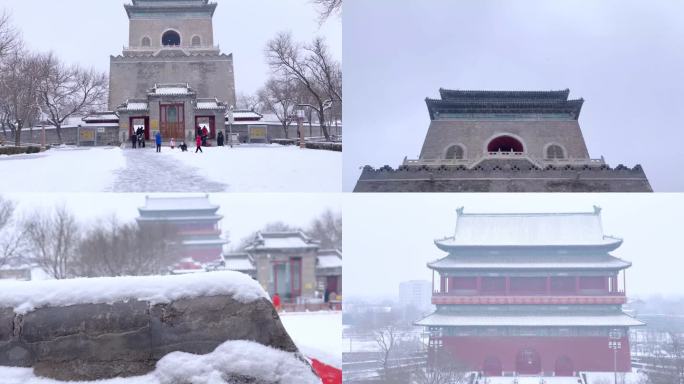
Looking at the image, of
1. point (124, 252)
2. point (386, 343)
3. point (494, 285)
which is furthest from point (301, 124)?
point (124, 252)

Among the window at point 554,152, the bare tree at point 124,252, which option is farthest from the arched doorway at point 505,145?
the bare tree at point 124,252

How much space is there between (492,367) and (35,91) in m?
8.05

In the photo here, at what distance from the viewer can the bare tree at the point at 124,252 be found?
15.9 m

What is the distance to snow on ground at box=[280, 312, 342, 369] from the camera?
9.70m

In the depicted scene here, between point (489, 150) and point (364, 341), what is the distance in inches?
141

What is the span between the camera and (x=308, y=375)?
266 centimetres

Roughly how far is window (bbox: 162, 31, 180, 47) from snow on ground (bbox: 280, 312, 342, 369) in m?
3.82

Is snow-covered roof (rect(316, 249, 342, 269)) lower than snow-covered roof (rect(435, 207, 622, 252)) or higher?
lower

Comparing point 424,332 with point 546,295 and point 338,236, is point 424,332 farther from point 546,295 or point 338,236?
point 338,236

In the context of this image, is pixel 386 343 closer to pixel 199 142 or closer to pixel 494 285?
pixel 494 285

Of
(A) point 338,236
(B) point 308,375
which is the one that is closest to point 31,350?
(B) point 308,375

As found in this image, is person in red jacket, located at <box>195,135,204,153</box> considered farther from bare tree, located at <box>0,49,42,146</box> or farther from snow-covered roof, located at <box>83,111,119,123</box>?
bare tree, located at <box>0,49,42,146</box>

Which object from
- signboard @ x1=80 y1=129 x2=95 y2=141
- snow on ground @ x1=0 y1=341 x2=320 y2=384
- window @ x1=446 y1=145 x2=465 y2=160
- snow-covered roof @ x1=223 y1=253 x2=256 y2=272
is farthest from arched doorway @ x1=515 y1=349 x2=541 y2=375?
snow on ground @ x1=0 y1=341 x2=320 y2=384

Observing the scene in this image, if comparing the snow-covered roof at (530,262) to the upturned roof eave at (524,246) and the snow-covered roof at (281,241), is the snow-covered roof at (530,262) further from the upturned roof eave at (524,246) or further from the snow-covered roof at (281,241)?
the snow-covered roof at (281,241)
